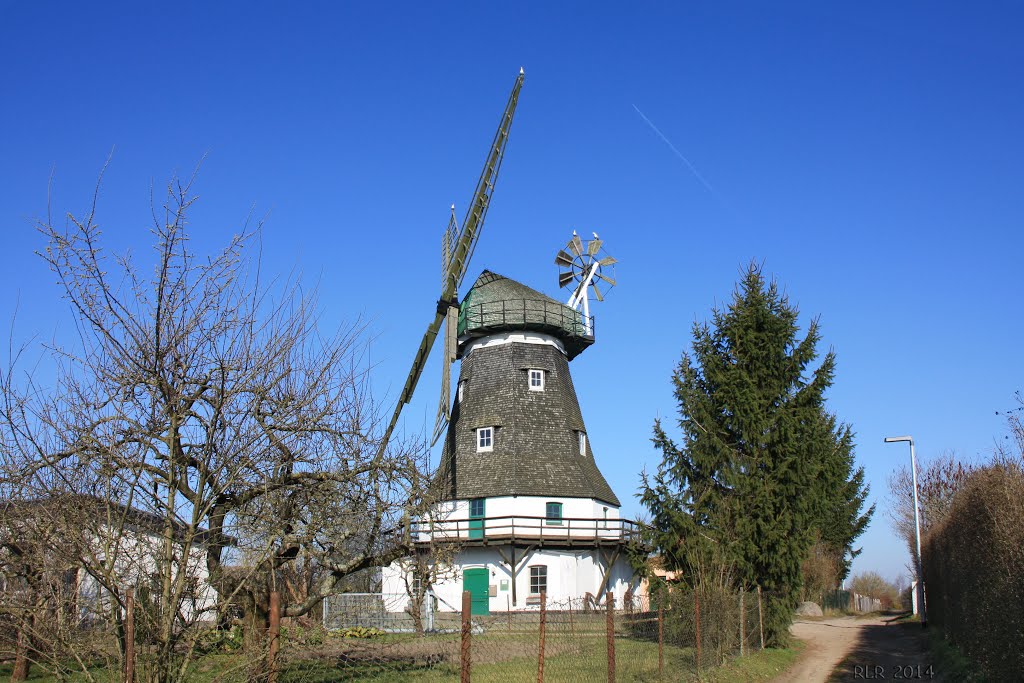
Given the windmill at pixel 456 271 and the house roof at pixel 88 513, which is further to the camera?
the windmill at pixel 456 271

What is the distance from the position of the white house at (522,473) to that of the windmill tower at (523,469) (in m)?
0.04

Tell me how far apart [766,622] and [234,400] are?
17022 millimetres

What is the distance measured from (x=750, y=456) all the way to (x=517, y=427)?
11.7 metres

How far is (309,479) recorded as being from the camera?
9.84m

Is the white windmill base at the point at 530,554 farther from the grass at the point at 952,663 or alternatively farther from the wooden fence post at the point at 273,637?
the wooden fence post at the point at 273,637

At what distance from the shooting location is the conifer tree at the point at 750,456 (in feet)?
66.6

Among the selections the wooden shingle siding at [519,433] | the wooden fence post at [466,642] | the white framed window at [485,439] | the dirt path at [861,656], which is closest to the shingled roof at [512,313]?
the wooden shingle siding at [519,433]

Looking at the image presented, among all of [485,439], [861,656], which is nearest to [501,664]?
[861,656]

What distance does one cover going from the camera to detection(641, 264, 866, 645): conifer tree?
2031cm

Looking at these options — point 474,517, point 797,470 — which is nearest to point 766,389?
point 797,470

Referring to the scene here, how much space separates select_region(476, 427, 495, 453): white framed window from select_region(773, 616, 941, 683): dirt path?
40.9 ft

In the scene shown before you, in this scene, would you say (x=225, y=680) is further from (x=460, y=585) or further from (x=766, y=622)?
(x=460, y=585)

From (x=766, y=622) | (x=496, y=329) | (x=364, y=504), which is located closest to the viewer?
(x=364, y=504)

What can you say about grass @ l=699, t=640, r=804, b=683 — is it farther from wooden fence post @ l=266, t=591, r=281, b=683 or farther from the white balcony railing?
the white balcony railing
